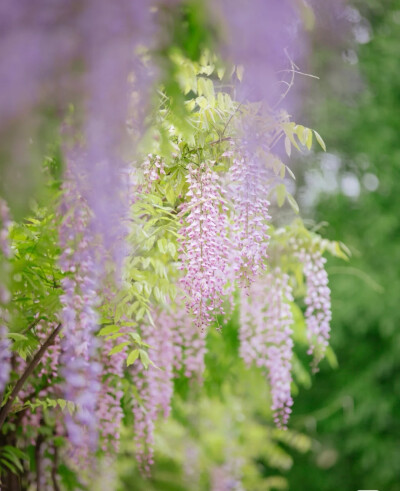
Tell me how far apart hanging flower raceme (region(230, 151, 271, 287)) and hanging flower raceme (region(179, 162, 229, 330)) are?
8 centimetres

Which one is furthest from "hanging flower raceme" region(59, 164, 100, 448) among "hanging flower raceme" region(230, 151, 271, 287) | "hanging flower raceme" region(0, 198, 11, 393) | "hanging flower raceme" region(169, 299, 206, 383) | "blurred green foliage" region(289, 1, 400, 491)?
"blurred green foliage" region(289, 1, 400, 491)

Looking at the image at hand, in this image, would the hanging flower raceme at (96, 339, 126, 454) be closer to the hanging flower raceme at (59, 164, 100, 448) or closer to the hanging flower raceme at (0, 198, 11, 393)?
the hanging flower raceme at (59, 164, 100, 448)

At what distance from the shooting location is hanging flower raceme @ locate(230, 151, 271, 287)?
9.75ft

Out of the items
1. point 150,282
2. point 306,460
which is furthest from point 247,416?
point 150,282

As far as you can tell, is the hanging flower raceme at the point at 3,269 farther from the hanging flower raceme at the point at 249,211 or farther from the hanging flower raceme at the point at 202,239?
the hanging flower raceme at the point at 249,211

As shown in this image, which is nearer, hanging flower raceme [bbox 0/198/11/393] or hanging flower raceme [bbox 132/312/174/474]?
hanging flower raceme [bbox 0/198/11/393]

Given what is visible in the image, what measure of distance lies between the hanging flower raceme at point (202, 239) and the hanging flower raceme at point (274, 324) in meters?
0.89

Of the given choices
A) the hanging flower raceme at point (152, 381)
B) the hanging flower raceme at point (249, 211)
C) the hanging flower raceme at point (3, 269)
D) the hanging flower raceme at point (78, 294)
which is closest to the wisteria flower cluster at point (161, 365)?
the hanging flower raceme at point (152, 381)

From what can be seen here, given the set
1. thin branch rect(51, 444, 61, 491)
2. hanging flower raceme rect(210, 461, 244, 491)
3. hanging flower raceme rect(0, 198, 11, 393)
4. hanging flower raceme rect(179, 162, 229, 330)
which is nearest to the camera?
hanging flower raceme rect(0, 198, 11, 393)

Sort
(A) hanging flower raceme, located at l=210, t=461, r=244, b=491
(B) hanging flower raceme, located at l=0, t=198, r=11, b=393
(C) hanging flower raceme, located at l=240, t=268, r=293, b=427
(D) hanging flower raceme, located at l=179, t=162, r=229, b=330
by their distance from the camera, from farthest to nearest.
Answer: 1. (A) hanging flower raceme, located at l=210, t=461, r=244, b=491
2. (C) hanging flower raceme, located at l=240, t=268, r=293, b=427
3. (D) hanging flower raceme, located at l=179, t=162, r=229, b=330
4. (B) hanging flower raceme, located at l=0, t=198, r=11, b=393

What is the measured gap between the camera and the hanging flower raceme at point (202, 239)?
2.93 meters

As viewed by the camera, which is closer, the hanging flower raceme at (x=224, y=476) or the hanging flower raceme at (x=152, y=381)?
the hanging flower raceme at (x=152, y=381)

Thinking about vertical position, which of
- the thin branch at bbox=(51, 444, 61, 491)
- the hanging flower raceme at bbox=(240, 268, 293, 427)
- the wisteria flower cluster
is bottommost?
the thin branch at bbox=(51, 444, 61, 491)

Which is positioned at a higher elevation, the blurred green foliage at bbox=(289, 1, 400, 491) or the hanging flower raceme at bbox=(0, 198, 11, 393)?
the blurred green foliage at bbox=(289, 1, 400, 491)
